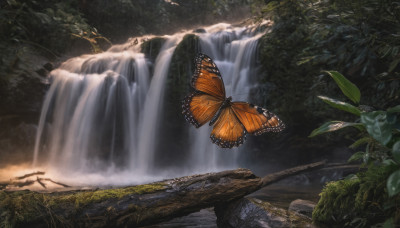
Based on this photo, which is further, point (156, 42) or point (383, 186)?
point (156, 42)

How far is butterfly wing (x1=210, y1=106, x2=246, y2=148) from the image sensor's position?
7.97 feet

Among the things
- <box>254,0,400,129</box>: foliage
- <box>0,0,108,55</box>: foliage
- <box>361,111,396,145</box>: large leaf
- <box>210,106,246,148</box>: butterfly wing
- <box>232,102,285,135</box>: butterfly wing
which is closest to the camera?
<box>361,111,396,145</box>: large leaf

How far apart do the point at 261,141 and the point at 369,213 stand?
22.7 feet

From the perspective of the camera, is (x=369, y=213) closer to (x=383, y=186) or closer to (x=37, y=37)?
(x=383, y=186)

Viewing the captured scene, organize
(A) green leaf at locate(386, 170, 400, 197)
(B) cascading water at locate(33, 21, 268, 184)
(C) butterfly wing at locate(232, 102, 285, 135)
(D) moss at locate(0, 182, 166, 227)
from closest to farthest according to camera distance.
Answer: (A) green leaf at locate(386, 170, 400, 197) < (D) moss at locate(0, 182, 166, 227) < (C) butterfly wing at locate(232, 102, 285, 135) < (B) cascading water at locate(33, 21, 268, 184)

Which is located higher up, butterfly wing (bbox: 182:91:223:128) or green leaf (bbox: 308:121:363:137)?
butterfly wing (bbox: 182:91:223:128)

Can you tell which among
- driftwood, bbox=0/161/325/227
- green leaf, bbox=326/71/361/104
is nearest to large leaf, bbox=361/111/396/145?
green leaf, bbox=326/71/361/104

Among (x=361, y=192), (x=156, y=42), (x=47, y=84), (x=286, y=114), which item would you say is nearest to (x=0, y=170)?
(x=47, y=84)

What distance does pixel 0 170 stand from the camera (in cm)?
849

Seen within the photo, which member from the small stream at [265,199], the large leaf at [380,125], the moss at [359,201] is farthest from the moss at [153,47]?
the large leaf at [380,125]

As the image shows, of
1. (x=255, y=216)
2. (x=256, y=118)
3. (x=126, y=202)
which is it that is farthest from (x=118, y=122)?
(x=256, y=118)

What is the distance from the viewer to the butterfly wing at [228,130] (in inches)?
95.6

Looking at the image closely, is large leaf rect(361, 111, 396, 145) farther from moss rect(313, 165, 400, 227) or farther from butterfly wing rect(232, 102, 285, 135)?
butterfly wing rect(232, 102, 285, 135)

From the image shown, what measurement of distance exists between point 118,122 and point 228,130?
307 inches
